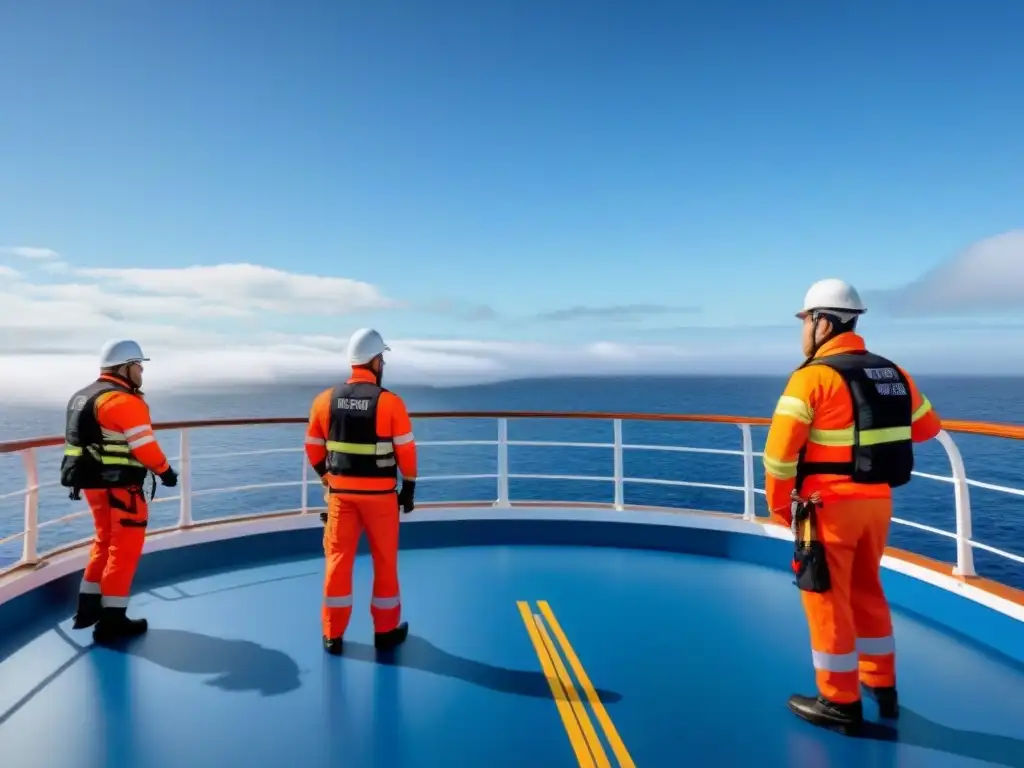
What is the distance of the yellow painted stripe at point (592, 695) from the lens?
2496 millimetres

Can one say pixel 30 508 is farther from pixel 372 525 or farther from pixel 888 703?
pixel 888 703

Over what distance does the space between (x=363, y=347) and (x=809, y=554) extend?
8.31ft

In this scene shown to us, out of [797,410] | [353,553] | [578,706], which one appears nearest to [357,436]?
[353,553]

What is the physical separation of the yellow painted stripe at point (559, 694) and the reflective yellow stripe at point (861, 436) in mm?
1634

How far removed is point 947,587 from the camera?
376 cm

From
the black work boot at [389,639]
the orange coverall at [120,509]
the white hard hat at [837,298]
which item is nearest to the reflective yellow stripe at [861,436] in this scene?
the white hard hat at [837,298]

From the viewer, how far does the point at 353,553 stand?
11.4 ft

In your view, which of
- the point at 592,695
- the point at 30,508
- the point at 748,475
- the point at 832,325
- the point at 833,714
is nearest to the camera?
the point at 833,714

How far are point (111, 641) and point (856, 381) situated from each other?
429 centimetres

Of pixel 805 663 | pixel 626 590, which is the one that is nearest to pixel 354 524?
pixel 626 590

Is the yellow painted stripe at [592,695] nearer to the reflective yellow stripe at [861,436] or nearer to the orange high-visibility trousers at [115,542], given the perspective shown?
the reflective yellow stripe at [861,436]

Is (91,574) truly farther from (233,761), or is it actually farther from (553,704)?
(553,704)

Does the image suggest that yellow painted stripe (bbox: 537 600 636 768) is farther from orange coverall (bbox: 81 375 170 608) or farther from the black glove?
orange coverall (bbox: 81 375 170 608)

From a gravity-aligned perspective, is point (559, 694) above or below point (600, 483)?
above
